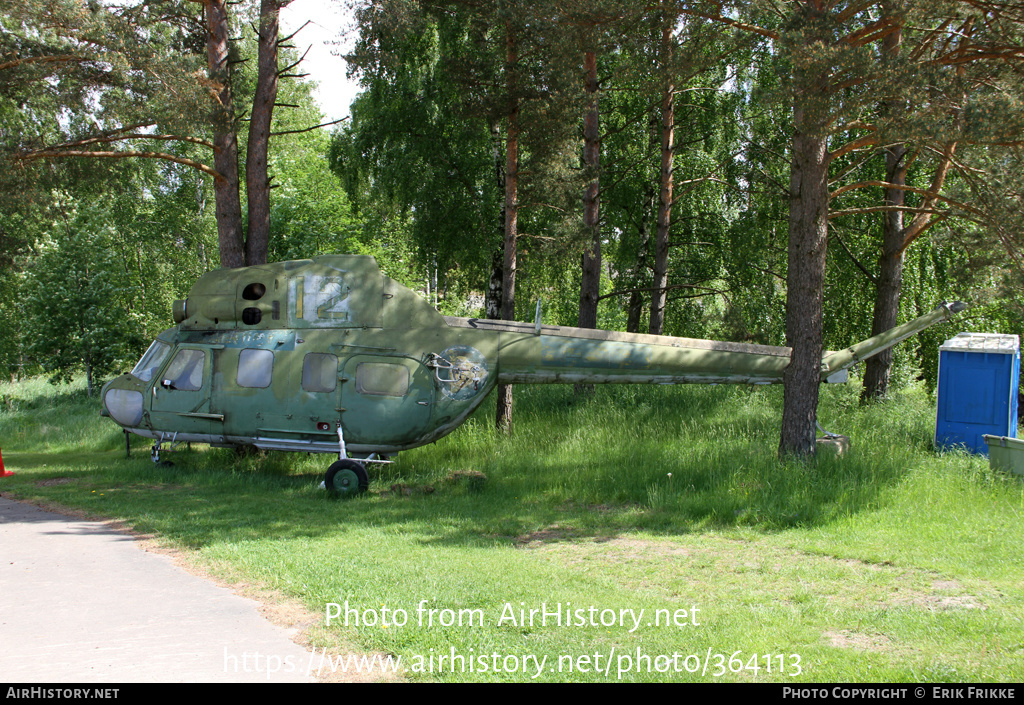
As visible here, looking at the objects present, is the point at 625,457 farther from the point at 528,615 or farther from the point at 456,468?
the point at 528,615

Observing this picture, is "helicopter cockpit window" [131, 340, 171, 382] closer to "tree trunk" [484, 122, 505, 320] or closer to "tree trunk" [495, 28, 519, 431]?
"tree trunk" [495, 28, 519, 431]

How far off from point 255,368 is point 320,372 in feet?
3.38

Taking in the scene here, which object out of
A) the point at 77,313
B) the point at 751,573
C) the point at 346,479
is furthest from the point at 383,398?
the point at 77,313

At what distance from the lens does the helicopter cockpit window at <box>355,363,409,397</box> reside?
1042 centimetres

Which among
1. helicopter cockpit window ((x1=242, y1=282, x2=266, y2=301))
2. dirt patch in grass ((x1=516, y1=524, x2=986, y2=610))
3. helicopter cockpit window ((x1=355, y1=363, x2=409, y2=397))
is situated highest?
helicopter cockpit window ((x1=242, y1=282, x2=266, y2=301))

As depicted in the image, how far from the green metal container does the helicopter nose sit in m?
12.4

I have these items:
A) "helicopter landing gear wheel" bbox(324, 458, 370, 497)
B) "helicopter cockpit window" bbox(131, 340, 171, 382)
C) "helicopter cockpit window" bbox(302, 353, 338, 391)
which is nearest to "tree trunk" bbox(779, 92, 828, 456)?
"helicopter landing gear wheel" bbox(324, 458, 370, 497)

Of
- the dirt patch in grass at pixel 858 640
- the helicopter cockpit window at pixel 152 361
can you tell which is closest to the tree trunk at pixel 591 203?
the helicopter cockpit window at pixel 152 361

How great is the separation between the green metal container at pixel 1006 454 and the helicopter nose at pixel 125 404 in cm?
1236

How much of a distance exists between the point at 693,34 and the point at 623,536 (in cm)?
706

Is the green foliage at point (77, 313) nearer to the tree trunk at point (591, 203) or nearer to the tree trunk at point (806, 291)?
the tree trunk at point (591, 203)

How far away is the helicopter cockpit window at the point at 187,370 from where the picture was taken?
35.7ft
